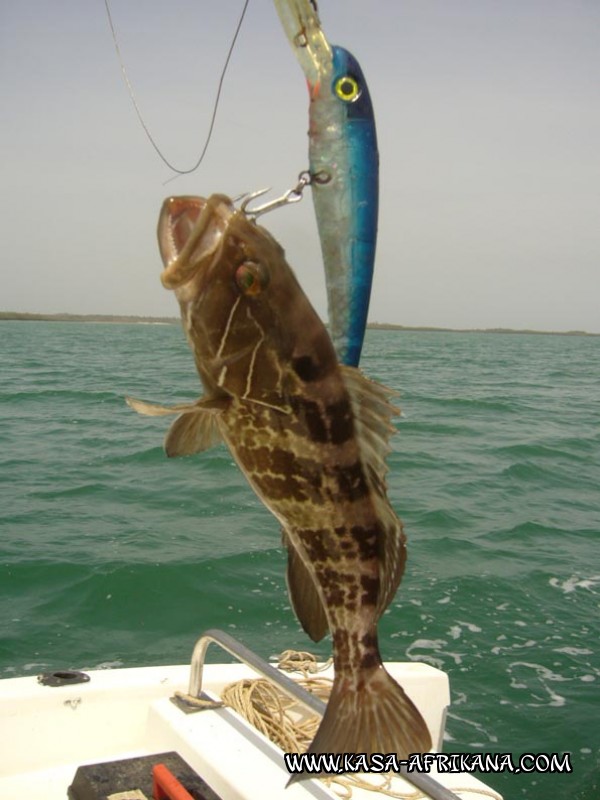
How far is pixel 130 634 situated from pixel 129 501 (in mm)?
6754

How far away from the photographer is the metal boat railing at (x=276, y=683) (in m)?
3.85

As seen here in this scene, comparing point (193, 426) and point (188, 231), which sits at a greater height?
point (188, 231)

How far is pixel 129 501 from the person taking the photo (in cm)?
1798

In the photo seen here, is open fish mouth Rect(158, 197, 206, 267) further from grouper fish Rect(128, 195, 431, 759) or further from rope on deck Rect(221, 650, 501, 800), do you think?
rope on deck Rect(221, 650, 501, 800)

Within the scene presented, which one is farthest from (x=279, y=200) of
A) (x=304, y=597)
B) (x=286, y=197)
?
(x=304, y=597)

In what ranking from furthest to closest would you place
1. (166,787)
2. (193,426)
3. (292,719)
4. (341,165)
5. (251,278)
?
1. (292,719)
2. (166,787)
3. (193,426)
4. (251,278)
5. (341,165)

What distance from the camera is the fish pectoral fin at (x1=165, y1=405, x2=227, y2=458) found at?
89.8 inches

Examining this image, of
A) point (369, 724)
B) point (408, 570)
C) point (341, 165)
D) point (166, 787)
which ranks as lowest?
point (408, 570)

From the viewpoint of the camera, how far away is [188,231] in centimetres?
210

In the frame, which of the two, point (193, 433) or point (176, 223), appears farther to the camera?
point (193, 433)

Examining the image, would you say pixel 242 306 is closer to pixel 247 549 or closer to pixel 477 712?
pixel 477 712

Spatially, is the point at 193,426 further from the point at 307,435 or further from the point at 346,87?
the point at 346,87

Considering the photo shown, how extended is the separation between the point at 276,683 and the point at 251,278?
11.0 ft

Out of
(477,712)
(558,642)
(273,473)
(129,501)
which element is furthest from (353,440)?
(129,501)
